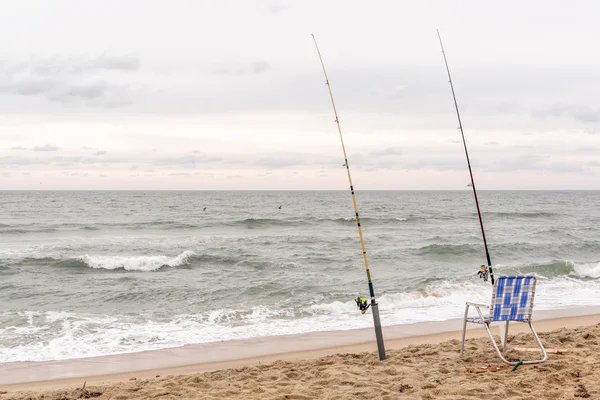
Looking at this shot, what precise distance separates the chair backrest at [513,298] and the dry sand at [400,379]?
0.55 meters

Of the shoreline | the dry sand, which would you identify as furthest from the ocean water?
the dry sand

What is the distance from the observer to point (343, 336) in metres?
9.57

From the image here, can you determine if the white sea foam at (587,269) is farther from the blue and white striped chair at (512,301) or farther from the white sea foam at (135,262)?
the white sea foam at (135,262)

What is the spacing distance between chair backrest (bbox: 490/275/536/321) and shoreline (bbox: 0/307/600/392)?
268 cm

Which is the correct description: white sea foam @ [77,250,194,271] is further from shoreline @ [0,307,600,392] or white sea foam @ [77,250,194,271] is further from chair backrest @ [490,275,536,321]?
chair backrest @ [490,275,536,321]

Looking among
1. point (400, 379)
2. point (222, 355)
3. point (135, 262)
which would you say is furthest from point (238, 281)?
point (400, 379)

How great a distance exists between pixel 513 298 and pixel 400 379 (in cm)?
155

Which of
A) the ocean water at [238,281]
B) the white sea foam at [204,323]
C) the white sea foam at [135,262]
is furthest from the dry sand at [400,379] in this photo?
the white sea foam at [135,262]

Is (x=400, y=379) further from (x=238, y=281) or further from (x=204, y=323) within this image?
(x=238, y=281)

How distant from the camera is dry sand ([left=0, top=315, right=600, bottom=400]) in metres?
5.19

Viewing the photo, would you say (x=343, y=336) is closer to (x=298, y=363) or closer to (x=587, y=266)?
(x=298, y=363)

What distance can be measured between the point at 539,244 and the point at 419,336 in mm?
17059

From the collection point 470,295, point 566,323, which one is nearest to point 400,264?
point 470,295

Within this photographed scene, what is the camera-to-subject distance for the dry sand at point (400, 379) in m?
5.19
